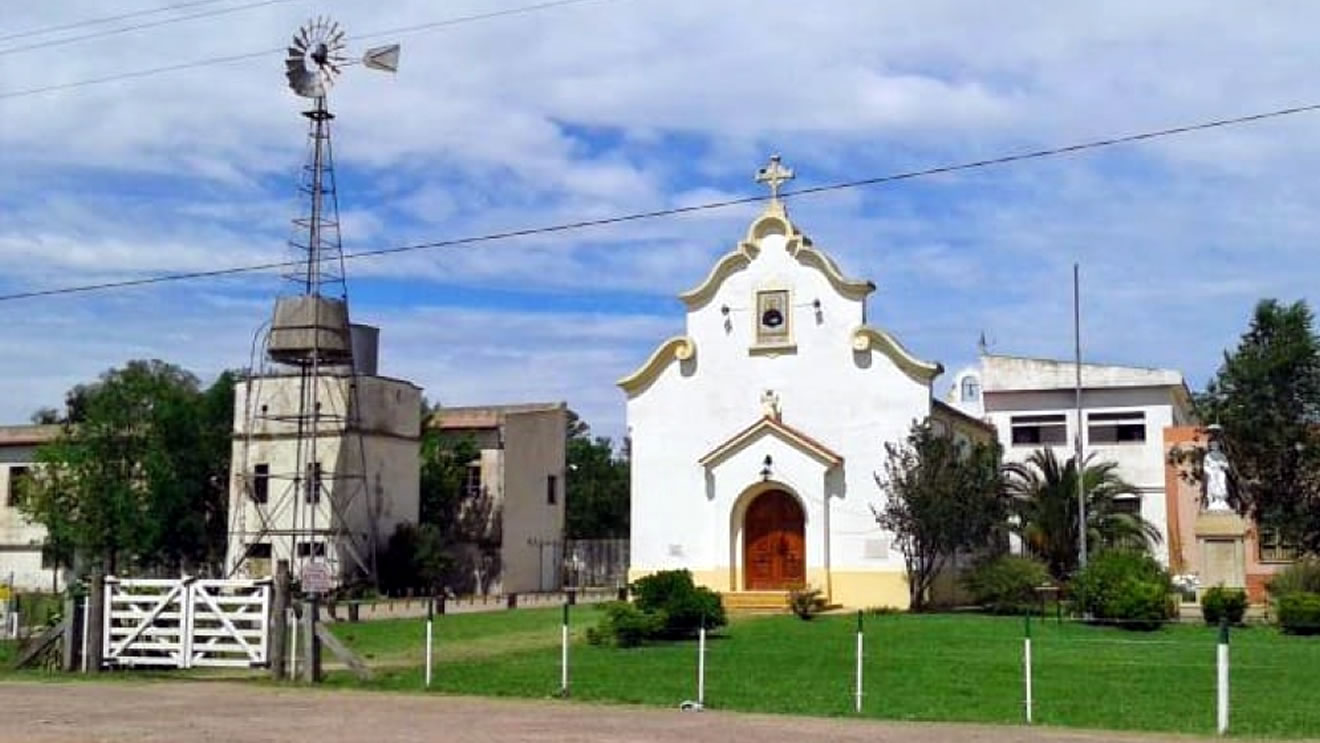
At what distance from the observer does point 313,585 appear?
23422 mm

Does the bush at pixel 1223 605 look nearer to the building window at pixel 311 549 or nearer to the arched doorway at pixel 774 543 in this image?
the arched doorway at pixel 774 543

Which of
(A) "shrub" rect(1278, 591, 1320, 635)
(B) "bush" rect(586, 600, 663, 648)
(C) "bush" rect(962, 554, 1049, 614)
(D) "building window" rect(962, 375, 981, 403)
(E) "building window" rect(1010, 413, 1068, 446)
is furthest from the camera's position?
(D) "building window" rect(962, 375, 981, 403)

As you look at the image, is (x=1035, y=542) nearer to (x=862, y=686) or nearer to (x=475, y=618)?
Answer: (x=475, y=618)

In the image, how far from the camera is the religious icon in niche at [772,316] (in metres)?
40.8

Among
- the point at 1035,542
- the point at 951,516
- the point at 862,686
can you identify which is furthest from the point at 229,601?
the point at 1035,542

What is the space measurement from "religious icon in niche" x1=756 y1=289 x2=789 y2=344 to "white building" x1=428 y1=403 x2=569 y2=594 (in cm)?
2583

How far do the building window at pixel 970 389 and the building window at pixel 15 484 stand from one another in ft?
142

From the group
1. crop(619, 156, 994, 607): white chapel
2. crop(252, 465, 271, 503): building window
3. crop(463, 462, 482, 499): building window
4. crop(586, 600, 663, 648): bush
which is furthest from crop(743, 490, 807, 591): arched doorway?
crop(463, 462, 482, 499): building window

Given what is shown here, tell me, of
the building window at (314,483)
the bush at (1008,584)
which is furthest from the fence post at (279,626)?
the building window at (314,483)

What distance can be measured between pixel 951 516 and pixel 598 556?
37.7m

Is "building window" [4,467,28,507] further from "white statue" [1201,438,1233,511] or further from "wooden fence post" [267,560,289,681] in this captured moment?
"white statue" [1201,438,1233,511]

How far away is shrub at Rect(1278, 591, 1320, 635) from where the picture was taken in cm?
3175

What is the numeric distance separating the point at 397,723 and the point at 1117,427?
5558cm

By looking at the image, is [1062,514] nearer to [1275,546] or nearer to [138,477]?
[1275,546]
